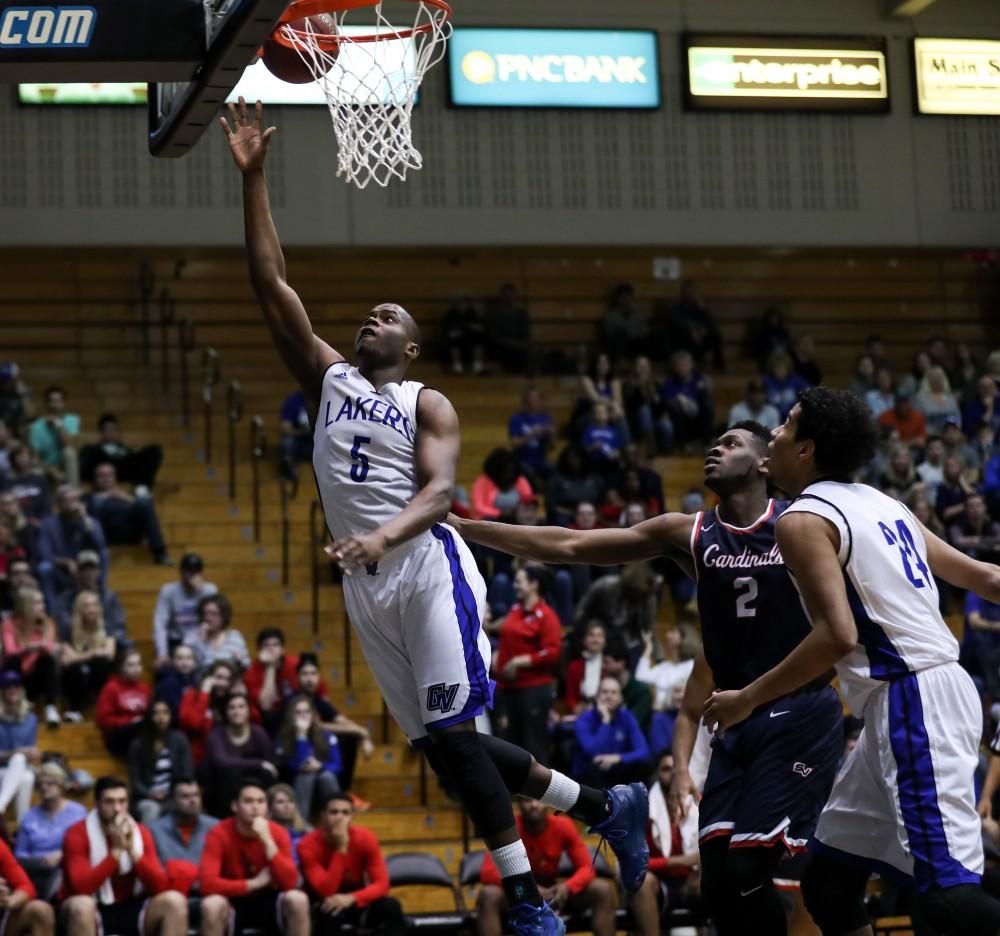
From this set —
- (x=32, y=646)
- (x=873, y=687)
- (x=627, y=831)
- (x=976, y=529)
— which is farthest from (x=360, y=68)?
(x=976, y=529)

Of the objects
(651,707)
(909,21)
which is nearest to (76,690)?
(651,707)

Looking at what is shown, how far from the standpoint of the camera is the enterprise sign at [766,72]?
20.2 m

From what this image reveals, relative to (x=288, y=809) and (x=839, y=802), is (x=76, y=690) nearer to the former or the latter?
(x=288, y=809)

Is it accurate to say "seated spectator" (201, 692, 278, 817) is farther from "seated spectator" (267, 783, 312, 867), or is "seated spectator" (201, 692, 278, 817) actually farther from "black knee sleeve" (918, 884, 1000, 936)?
"black knee sleeve" (918, 884, 1000, 936)

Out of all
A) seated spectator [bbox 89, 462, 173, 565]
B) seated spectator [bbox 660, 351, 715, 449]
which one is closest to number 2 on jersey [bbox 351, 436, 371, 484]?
seated spectator [bbox 89, 462, 173, 565]

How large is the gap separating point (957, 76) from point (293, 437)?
972 cm

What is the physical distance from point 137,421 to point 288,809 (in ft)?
27.9

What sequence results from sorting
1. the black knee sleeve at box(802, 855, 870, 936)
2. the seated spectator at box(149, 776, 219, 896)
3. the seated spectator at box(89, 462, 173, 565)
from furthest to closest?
1. the seated spectator at box(89, 462, 173, 565)
2. the seated spectator at box(149, 776, 219, 896)
3. the black knee sleeve at box(802, 855, 870, 936)

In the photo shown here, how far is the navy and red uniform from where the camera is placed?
21.1 feet

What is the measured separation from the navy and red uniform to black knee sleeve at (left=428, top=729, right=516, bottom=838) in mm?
882

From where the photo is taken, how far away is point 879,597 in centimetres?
554

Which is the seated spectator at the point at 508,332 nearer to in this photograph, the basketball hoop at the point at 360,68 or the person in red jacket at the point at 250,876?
the person in red jacket at the point at 250,876

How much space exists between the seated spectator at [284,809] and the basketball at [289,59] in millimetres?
6225

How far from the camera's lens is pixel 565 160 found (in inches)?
822
